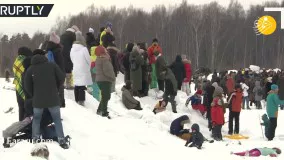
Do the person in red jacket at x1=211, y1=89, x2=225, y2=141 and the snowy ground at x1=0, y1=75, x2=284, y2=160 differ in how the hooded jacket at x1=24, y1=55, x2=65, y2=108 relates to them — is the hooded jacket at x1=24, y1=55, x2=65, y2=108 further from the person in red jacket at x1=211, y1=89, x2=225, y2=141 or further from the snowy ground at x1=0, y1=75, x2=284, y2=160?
the person in red jacket at x1=211, y1=89, x2=225, y2=141

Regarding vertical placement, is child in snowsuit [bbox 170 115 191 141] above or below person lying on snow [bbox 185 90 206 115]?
below

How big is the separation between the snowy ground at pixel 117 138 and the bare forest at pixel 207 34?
50.4 meters

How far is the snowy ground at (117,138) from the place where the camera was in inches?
336

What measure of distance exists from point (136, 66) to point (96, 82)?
8.57ft

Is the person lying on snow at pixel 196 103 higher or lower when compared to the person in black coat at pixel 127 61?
lower

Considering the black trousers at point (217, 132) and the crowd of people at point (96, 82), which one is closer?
the crowd of people at point (96, 82)

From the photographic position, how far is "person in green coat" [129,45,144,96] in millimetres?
14625

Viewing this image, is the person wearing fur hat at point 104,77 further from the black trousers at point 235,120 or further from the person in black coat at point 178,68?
the person in black coat at point 178,68

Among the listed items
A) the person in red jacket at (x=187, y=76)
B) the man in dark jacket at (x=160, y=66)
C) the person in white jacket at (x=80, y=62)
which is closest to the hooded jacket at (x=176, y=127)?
the person in white jacket at (x=80, y=62)

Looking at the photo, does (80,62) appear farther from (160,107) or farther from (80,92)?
(160,107)

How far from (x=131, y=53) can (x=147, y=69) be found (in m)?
1.23

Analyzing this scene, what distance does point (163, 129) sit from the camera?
12945 millimetres

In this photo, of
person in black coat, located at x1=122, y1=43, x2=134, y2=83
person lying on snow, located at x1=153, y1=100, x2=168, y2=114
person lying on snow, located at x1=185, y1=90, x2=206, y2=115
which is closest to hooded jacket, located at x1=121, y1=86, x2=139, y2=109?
person lying on snow, located at x1=153, y1=100, x2=168, y2=114

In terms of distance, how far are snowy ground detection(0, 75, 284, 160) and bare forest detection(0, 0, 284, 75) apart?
50400 mm
